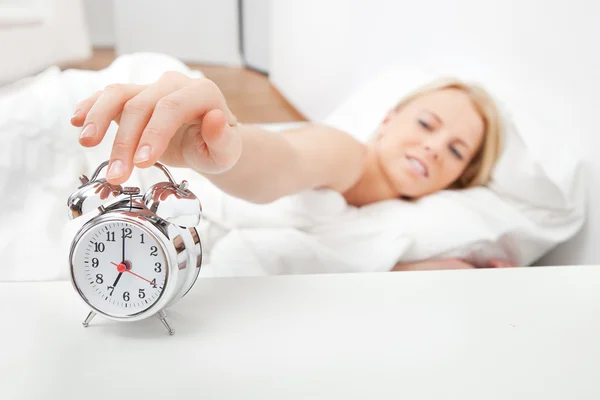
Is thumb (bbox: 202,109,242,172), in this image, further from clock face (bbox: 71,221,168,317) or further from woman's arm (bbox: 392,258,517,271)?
woman's arm (bbox: 392,258,517,271)

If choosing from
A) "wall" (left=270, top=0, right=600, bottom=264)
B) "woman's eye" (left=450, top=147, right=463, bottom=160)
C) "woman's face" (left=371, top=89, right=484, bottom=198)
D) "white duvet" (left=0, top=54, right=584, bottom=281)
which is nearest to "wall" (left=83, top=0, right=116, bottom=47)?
"white duvet" (left=0, top=54, right=584, bottom=281)

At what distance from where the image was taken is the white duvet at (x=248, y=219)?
71 centimetres

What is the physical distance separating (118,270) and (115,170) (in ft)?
0.28

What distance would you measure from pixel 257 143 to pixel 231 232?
20 cm

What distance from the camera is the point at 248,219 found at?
32.1 inches

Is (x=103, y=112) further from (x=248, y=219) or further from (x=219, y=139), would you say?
(x=248, y=219)

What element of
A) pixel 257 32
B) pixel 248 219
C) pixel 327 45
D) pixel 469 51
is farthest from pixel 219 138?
pixel 327 45

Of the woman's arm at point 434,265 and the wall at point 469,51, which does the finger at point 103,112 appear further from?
the wall at point 469,51

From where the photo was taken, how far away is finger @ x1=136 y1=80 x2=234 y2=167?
38 cm

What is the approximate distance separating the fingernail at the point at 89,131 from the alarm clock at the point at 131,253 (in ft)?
0.09

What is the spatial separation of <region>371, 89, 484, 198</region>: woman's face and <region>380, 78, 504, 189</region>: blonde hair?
0.05 feet

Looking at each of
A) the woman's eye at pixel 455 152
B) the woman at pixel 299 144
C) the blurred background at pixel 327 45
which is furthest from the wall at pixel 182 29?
the woman's eye at pixel 455 152

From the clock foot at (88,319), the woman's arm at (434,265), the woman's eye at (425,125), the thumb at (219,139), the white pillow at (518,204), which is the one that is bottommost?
the woman's arm at (434,265)

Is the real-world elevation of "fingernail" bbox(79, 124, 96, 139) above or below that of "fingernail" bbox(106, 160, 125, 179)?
above
